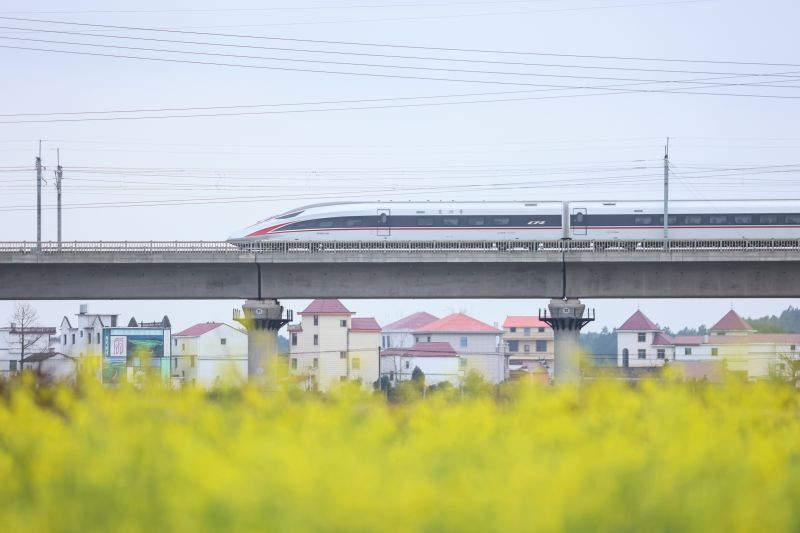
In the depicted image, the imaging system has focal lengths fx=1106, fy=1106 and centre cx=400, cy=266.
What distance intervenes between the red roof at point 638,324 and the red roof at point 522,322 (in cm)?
2263

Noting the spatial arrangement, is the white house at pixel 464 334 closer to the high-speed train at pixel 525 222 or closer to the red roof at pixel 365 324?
the red roof at pixel 365 324

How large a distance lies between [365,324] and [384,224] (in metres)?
44.3

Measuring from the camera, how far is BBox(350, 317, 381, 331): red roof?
93.2m

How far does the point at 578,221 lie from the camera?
57.0 metres

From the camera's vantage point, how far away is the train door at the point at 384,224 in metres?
57.5

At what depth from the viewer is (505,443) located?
11.9 m

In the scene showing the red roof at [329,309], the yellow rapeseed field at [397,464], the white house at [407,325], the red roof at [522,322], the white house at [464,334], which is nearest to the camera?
the yellow rapeseed field at [397,464]

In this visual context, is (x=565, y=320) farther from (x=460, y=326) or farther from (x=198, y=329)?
(x=460, y=326)

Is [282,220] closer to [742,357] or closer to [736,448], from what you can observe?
[742,357]

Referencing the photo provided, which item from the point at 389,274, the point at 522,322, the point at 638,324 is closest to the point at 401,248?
the point at 389,274

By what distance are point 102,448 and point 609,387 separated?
6858mm

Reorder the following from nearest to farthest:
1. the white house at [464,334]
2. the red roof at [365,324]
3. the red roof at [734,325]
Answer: the red roof at [734,325] → the red roof at [365,324] → the white house at [464,334]

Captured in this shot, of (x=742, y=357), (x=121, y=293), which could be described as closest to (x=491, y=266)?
(x=121, y=293)

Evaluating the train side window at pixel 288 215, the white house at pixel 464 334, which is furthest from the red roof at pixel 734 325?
the white house at pixel 464 334
